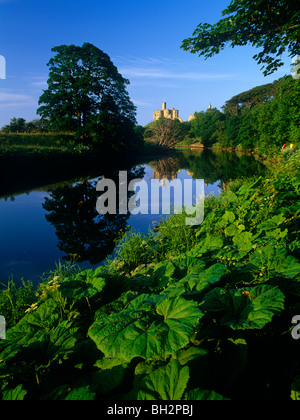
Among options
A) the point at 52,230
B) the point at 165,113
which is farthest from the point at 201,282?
the point at 165,113

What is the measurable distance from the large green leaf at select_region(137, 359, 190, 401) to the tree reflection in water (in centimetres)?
427

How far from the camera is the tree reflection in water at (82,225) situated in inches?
217

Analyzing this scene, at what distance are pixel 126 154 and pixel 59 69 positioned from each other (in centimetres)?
1244

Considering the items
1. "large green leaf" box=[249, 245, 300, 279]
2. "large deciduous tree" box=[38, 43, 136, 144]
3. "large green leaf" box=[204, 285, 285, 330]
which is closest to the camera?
"large green leaf" box=[204, 285, 285, 330]

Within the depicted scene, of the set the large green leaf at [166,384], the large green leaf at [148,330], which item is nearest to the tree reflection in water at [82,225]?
the large green leaf at [148,330]

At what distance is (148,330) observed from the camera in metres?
0.97

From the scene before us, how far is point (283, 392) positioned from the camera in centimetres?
99

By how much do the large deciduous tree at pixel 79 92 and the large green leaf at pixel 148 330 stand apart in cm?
2402

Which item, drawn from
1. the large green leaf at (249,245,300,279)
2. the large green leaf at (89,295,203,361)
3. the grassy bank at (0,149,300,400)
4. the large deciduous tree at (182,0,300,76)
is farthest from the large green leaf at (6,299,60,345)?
the large deciduous tree at (182,0,300,76)

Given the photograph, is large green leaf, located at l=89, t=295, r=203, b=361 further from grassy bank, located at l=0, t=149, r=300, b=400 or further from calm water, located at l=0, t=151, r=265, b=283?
calm water, located at l=0, t=151, r=265, b=283

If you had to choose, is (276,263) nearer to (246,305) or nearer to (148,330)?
(246,305)

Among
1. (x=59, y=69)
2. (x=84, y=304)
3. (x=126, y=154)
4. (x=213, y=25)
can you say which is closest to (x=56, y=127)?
(x=59, y=69)

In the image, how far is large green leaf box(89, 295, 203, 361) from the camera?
0.87 m

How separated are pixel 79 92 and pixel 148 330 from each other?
27.5 meters
